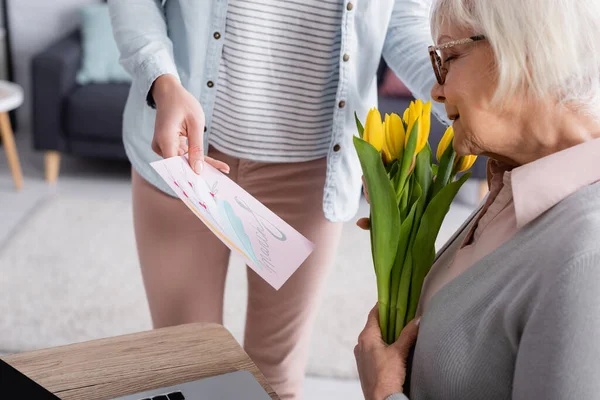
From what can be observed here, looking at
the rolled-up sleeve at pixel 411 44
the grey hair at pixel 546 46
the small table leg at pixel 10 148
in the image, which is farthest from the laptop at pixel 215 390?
the small table leg at pixel 10 148

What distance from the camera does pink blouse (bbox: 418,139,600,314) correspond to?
2.74ft

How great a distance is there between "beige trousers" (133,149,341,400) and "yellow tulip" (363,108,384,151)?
38cm

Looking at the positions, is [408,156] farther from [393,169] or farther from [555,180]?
[555,180]

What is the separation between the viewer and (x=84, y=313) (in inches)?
110

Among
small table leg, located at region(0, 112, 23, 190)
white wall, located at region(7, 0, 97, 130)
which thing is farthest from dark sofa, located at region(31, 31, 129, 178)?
white wall, located at region(7, 0, 97, 130)

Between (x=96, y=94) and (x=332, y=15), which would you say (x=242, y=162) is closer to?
(x=332, y=15)

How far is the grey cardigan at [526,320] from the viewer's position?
72 cm

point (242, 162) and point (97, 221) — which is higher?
point (242, 162)

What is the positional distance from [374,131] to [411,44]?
404 mm

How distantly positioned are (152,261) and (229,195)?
44 centimetres

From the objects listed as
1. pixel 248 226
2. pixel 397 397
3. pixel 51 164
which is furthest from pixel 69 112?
pixel 397 397

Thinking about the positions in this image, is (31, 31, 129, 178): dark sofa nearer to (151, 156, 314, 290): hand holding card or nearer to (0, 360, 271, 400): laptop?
(151, 156, 314, 290): hand holding card

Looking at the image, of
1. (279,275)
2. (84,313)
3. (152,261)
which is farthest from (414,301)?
(84,313)

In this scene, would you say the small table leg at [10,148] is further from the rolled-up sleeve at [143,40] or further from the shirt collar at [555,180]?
the shirt collar at [555,180]
